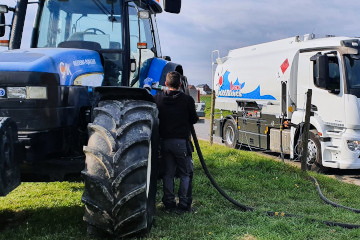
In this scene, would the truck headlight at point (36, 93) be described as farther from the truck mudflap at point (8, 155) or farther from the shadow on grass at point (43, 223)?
the shadow on grass at point (43, 223)

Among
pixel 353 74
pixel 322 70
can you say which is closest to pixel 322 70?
pixel 322 70

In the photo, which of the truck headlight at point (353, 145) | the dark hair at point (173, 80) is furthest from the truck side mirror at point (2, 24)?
the truck headlight at point (353, 145)

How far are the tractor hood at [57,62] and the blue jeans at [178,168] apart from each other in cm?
122

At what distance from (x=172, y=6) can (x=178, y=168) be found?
2.03 m

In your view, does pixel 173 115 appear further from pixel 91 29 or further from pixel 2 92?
pixel 2 92

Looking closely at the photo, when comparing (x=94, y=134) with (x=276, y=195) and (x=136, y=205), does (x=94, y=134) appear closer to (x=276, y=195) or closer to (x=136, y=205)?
(x=136, y=205)

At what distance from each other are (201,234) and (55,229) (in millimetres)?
1530

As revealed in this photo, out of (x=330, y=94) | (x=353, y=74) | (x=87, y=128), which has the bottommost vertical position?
(x=87, y=128)

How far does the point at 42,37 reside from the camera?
5543 millimetres

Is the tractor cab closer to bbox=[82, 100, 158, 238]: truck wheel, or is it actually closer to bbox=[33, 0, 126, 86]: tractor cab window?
bbox=[33, 0, 126, 86]: tractor cab window

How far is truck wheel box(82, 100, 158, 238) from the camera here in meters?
3.76

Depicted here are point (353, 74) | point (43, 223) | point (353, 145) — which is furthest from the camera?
point (353, 74)

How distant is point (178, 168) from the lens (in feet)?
18.2

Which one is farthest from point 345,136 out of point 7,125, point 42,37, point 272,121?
point 7,125
